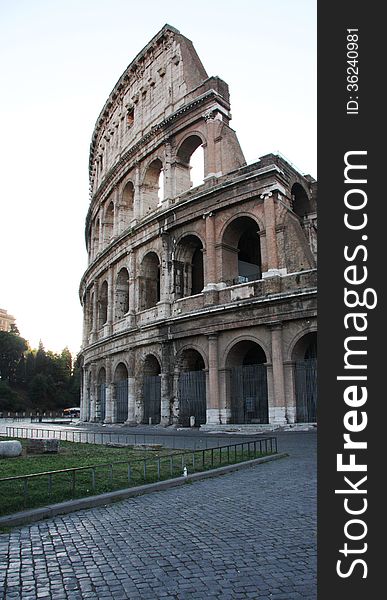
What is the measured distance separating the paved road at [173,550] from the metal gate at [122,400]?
16.2 m

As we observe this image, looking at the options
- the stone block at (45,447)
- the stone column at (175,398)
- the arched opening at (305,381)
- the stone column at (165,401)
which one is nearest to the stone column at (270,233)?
the arched opening at (305,381)

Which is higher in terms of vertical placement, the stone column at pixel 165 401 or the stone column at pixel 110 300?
the stone column at pixel 110 300

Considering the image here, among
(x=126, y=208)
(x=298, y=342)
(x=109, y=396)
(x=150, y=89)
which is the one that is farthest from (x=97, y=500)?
(x=150, y=89)

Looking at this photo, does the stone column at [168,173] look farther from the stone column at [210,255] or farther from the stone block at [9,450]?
the stone block at [9,450]

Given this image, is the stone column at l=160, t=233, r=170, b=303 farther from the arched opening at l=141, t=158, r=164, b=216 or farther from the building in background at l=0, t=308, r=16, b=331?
the building in background at l=0, t=308, r=16, b=331

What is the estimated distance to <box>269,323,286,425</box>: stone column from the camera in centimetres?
1641

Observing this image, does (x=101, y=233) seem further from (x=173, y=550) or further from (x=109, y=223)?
(x=173, y=550)

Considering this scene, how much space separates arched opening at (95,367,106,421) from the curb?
1754cm

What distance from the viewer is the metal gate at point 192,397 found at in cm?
1889

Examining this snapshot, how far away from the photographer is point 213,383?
18.2m

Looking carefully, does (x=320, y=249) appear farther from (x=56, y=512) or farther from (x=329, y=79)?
(x=56, y=512)

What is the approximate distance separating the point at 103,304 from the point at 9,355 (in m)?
42.4

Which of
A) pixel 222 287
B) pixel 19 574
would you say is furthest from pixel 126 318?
pixel 19 574

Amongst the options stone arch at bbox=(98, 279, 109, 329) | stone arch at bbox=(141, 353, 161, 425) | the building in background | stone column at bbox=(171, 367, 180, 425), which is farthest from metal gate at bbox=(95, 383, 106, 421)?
the building in background
